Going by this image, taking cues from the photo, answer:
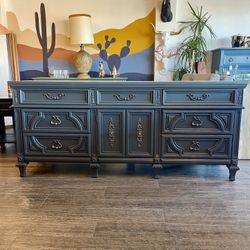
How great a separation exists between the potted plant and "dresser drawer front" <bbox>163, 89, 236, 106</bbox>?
0.80 m

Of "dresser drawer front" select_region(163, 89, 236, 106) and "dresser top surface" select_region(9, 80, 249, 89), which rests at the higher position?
"dresser top surface" select_region(9, 80, 249, 89)

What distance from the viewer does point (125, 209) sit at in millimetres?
1880

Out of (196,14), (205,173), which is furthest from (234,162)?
(196,14)

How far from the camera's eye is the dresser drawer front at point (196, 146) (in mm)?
2334

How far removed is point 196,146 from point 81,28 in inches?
73.7

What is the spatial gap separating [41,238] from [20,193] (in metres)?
0.72

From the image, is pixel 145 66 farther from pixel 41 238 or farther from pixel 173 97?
pixel 41 238

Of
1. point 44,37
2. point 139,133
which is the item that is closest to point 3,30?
point 44,37

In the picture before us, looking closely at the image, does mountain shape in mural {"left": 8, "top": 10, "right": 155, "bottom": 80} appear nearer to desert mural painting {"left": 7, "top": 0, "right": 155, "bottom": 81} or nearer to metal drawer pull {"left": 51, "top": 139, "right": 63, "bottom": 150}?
desert mural painting {"left": 7, "top": 0, "right": 155, "bottom": 81}

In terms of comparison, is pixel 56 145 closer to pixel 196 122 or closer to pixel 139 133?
pixel 139 133

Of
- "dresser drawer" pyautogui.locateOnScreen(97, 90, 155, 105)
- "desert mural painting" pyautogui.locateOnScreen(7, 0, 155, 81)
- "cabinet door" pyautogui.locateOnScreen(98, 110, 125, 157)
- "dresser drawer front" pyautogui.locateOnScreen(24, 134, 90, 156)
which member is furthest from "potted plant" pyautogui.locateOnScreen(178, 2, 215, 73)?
"dresser drawer front" pyautogui.locateOnScreen(24, 134, 90, 156)

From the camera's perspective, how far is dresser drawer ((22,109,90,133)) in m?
2.34

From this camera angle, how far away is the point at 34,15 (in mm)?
3238

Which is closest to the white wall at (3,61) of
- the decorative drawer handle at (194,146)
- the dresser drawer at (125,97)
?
the dresser drawer at (125,97)
